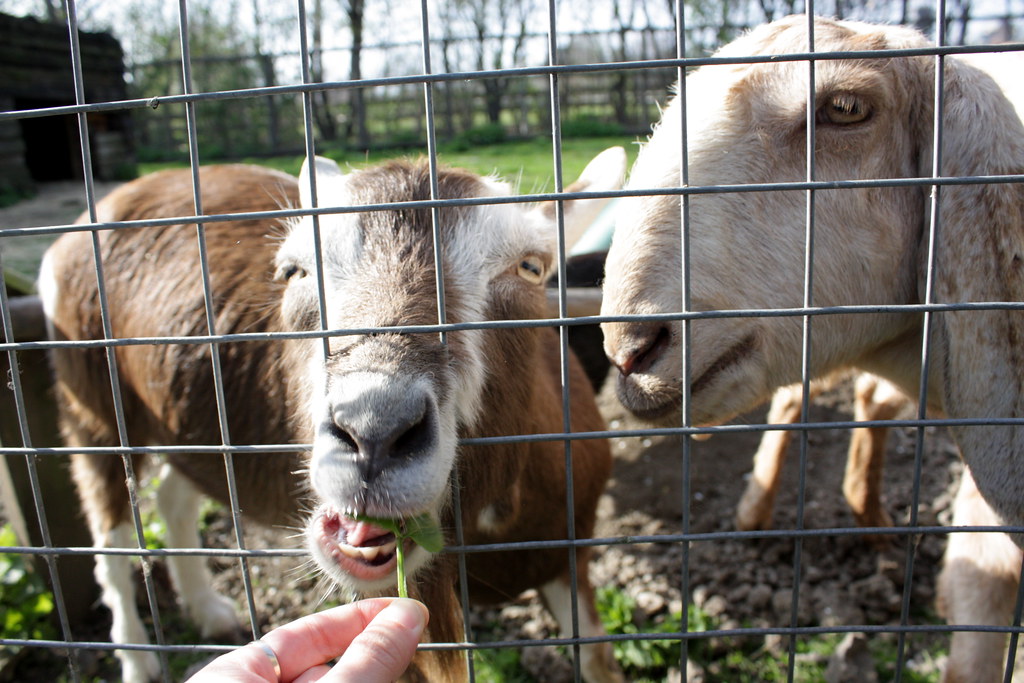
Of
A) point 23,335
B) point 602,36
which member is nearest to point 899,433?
point 23,335

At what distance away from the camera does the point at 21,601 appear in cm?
352

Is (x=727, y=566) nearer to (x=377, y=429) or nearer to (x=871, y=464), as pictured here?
(x=871, y=464)

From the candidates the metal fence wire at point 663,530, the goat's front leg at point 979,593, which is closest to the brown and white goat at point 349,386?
the metal fence wire at point 663,530

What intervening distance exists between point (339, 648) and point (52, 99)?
16374 millimetres

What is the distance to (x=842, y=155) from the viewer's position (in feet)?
6.68

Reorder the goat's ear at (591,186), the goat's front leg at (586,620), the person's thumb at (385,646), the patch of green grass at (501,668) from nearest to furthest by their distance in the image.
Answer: the person's thumb at (385,646) → the goat's ear at (591,186) → the goat's front leg at (586,620) → the patch of green grass at (501,668)

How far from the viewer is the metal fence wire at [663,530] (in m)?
1.44

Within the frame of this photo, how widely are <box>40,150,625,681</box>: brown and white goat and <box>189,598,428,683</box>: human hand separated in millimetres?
223

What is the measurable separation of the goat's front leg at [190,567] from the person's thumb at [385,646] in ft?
9.20

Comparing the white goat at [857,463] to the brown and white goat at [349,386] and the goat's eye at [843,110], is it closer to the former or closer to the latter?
the brown and white goat at [349,386]

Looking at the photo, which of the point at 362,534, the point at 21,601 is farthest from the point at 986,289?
the point at 21,601

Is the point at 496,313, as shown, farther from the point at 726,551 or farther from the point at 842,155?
the point at 726,551

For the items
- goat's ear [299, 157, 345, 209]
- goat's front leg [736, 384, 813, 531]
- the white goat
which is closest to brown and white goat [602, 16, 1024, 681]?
goat's ear [299, 157, 345, 209]

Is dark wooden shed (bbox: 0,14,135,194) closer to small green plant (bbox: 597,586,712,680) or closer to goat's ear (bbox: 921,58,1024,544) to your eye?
small green plant (bbox: 597,586,712,680)
